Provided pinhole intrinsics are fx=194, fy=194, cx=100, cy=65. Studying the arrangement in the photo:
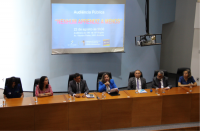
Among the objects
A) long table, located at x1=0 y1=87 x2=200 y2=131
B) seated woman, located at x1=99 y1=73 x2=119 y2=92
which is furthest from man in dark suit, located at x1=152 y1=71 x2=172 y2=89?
seated woman, located at x1=99 y1=73 x2=119 y2=92

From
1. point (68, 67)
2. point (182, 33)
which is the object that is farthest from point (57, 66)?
point (182, 33)

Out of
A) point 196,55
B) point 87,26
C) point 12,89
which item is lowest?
point 12,89

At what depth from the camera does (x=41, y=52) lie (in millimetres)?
6180

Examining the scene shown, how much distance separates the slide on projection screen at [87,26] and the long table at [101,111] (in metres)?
2.39

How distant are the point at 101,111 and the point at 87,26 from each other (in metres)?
3.13

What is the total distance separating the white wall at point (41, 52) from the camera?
606 centimetres

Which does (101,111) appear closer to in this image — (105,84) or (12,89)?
(105,84)

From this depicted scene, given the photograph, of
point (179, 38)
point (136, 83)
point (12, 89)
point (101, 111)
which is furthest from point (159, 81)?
point (179, 38)

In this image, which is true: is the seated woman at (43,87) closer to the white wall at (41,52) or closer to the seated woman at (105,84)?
the seated woman at (105,84)

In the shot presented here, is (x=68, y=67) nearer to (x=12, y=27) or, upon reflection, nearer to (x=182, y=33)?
(x=12, y=27)

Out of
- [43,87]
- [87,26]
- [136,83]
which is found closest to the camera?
[43,87]

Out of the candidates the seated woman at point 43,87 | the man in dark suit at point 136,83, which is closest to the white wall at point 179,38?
the man in dark suit at point 136,83

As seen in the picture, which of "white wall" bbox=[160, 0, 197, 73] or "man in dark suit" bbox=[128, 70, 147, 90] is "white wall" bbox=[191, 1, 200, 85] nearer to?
"white wall" bbox=[160, 0, 197, 73]

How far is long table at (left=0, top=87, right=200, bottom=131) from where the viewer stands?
326 cm
